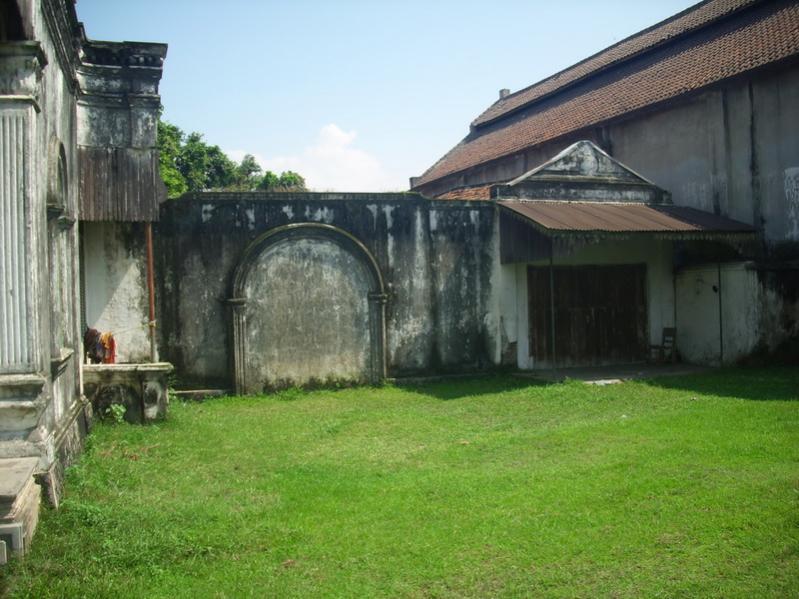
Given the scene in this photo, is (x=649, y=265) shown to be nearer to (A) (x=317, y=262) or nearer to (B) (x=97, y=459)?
(A) (x=317, y=262)

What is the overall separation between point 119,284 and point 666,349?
1010 centimetres

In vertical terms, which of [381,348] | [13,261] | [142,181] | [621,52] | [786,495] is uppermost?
[621,52]

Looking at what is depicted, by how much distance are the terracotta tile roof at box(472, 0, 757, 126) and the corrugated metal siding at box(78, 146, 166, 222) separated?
13.4m

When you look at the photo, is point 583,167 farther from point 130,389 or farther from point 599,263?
point 130,389

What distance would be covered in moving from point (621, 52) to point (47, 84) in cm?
1748

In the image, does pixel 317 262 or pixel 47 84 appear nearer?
pixel 47 84

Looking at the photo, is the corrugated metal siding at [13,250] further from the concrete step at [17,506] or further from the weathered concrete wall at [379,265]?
the weathered concrete wall at [379,265]

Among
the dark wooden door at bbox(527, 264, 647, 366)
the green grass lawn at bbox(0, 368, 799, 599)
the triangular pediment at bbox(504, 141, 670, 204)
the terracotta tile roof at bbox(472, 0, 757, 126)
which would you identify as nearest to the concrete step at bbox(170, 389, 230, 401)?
the green grass lawn at bbox(0, 368, 799, 599)

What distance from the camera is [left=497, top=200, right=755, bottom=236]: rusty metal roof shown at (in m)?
12.1

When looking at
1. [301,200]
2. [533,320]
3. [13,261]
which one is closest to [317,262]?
[301,200]

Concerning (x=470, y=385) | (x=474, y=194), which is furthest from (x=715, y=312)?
(x=474, y=194)

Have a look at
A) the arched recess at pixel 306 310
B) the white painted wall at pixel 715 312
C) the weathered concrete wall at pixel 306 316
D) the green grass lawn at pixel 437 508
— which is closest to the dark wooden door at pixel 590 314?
the white painted wall at pixel 715 312

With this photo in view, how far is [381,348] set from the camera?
12836mm

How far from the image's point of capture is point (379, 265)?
42.5 feet
